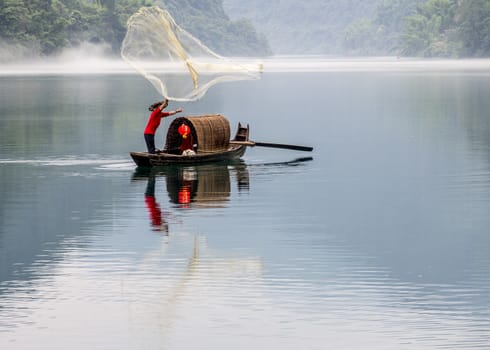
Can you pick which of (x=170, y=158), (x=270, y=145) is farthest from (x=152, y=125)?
(x=270, y=145)

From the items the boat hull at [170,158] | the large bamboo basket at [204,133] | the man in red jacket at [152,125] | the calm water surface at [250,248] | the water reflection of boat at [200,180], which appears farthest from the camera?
the large bamboo basket at [204,133]

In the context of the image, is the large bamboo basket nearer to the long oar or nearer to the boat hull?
the boat hull

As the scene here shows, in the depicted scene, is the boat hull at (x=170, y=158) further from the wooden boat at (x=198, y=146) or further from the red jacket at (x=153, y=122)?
the red jacket at (x=153, y=122)

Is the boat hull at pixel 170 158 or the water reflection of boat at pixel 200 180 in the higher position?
the boat hull at pixel 170 158

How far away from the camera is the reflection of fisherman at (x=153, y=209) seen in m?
27.1

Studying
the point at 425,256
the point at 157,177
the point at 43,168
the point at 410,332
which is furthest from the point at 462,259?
the point at 43,168

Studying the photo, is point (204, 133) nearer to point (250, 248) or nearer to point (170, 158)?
point (170, 158)

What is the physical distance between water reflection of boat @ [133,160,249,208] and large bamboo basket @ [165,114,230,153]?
2.18 ft

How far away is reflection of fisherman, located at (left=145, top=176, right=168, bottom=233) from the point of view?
27.1 m

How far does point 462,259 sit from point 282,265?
135 inches

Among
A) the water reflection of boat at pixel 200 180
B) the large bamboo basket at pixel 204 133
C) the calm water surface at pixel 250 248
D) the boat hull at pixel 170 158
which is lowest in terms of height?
the calm water surface at pixel 250 248

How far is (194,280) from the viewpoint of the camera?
21.1 meters

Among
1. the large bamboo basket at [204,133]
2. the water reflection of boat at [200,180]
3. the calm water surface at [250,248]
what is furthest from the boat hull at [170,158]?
the large bamboo basket at [204,133]

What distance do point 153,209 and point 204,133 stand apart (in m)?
10.2
